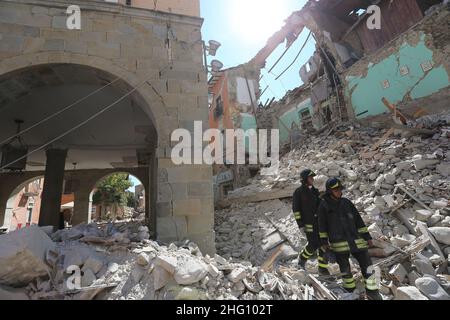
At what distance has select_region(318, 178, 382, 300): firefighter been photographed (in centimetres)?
317

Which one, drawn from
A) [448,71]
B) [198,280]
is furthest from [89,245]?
[448,71]

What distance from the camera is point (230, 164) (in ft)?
49.5

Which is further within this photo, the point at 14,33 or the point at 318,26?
the point at 318,26

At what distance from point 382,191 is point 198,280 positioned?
4840 millimetres

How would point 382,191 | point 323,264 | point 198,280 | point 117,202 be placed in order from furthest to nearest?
point 117,202 → point 382,191 → point 323,264 → point 198,280

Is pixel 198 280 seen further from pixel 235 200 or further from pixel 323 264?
pixel 235 200

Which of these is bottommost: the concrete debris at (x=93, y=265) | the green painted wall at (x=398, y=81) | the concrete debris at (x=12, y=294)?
the concrete debris at (x=12, y=294)

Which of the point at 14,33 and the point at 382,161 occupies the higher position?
the point at 14,33

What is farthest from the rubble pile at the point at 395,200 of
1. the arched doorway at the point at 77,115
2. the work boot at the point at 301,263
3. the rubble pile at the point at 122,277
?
the arched doorway at the point at 77,115

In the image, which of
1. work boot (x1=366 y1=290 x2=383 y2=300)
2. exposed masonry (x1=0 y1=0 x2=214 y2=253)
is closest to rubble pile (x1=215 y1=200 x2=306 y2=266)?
exposed masonry (x1=0 y1=0 x2=214 y2=253)

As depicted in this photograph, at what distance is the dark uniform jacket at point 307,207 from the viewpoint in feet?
14.0

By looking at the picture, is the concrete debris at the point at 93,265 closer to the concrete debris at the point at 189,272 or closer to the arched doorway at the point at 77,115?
the concrete debris at the point at 189,272

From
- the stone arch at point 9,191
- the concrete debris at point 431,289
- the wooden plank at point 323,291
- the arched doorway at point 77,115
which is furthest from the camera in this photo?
the stone arch at point 9,191

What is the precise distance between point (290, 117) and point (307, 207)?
12949 mm
